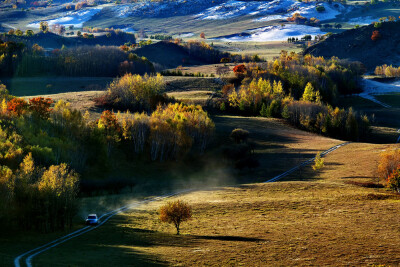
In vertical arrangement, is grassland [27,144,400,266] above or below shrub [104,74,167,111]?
below

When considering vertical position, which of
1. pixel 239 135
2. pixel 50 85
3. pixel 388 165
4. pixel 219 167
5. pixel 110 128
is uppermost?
pixel 50 85

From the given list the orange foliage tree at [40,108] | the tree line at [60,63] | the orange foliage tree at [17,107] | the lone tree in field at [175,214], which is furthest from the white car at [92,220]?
the tree line at [60,63]

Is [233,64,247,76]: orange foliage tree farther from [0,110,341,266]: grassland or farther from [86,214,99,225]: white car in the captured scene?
[86,214,99,225]: white car

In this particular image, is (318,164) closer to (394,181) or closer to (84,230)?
(394,181)

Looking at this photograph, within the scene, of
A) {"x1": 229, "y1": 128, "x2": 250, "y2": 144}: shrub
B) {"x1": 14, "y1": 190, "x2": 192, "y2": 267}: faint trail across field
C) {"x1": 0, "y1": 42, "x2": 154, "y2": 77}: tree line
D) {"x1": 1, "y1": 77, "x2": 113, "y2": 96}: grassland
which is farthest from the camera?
{"x1": 0, "y1": 42, "x2": 154, "y2": 77}: tree line

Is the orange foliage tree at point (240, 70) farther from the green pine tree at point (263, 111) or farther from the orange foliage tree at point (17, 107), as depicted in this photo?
the orange foliage tree at point (17, 107)

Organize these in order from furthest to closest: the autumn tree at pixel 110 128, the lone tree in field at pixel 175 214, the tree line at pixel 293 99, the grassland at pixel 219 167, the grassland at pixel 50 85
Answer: the grassland at pixel 50 85 < the tree line at pixel 293 99 < the autumn tree at pixel 110 128 < the grassland at pixel 219 167 < the lone tree in field at pixel 175 214

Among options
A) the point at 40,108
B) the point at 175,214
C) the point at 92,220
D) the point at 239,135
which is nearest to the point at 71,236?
the point at 92,220

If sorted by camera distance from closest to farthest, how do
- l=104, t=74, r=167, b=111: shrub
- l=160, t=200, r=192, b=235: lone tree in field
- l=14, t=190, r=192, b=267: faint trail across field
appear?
l=14, t=190, r=192, b=267: faint trail across field, l=160, t=200, r=192, b=235: lone tree in field, l=104, t=74, r=167, b=111: shrub

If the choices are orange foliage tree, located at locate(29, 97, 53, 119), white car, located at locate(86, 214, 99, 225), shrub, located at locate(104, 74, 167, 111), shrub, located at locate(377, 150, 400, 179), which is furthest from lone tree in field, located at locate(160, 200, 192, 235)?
shrub, located at locate(104, 74, 167, 111)
